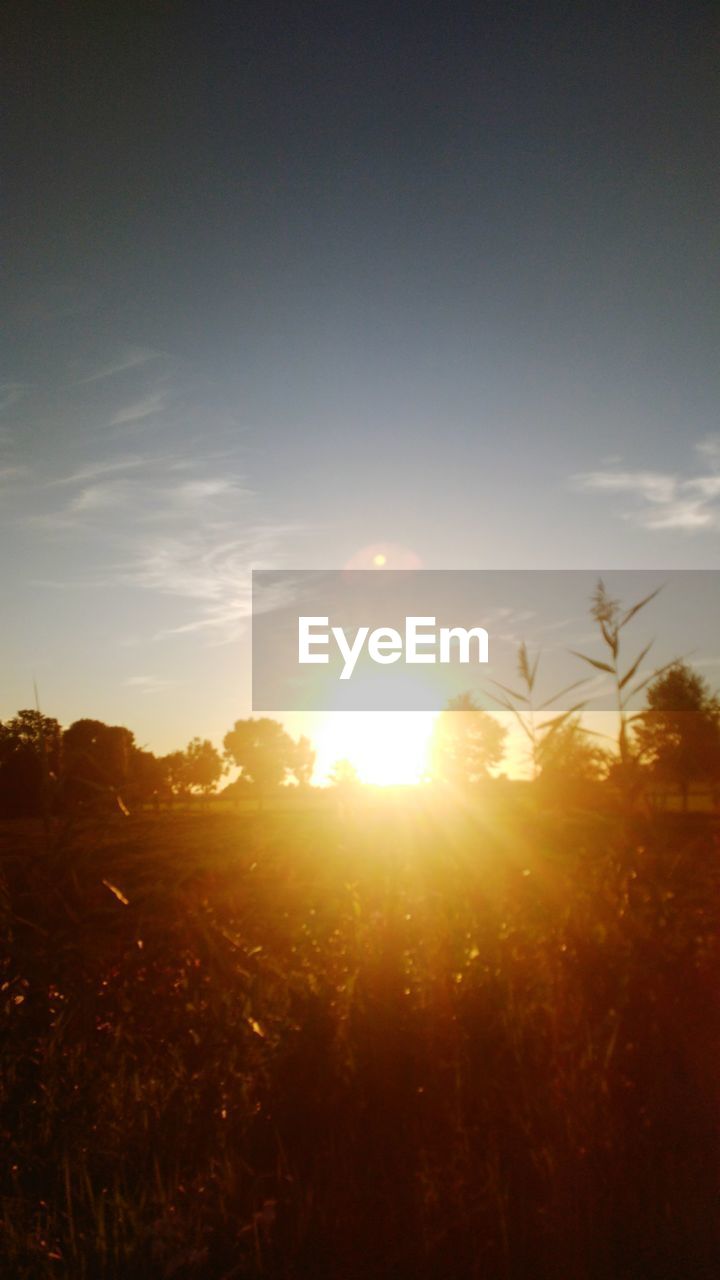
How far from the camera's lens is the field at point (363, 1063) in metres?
2.50

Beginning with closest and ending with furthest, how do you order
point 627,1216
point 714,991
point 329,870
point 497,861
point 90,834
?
point 627,1216 → point 714,991 → point 90,834 → point 329,870 → point 497,861

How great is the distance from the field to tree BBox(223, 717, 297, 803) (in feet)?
342

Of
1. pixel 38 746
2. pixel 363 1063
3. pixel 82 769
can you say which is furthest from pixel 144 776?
pixel 363 1063

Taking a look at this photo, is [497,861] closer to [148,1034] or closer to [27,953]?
[148,1034]

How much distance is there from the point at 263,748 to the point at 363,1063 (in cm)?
11075

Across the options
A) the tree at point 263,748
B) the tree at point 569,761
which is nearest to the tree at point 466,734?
the tree at point 263,748

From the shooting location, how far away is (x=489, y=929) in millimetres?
3732

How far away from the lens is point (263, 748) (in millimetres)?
112312


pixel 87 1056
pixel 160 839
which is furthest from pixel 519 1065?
pixel 160 839

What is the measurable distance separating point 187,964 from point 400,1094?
1207 millimetres

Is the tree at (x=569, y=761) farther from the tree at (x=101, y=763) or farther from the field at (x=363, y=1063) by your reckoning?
the tree at (x=101, y=763)

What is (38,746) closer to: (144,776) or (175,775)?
(144,776)

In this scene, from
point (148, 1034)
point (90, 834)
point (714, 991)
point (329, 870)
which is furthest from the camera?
point (329, 870)

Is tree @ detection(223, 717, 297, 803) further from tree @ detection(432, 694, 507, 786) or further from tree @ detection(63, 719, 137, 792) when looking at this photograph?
tree @ detection(63, 719, 137, 792)
